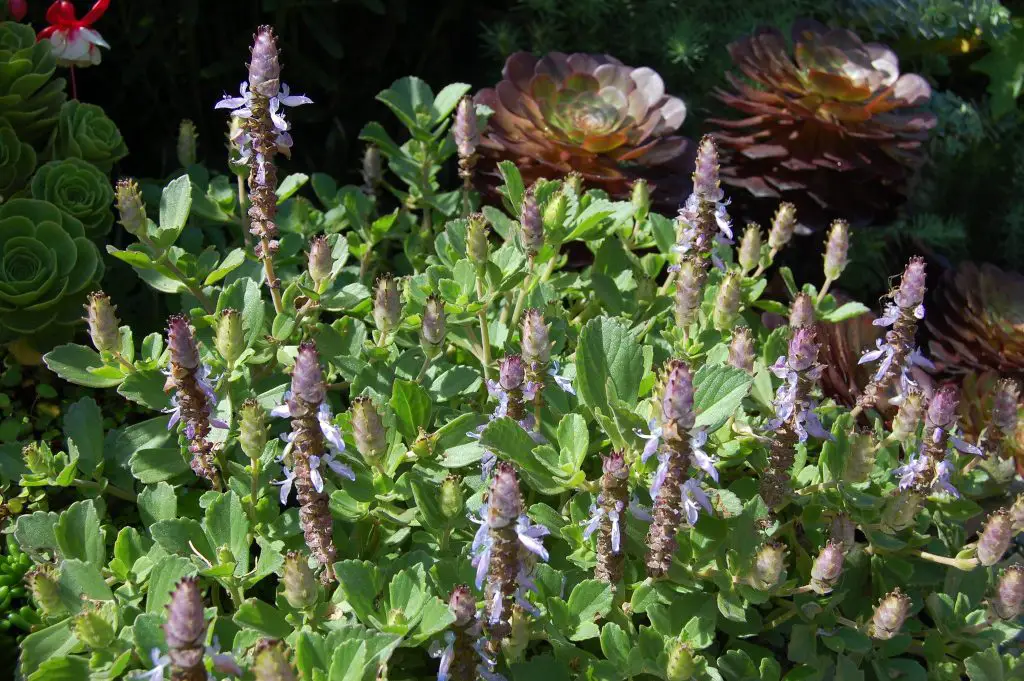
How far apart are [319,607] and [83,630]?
0.63 ft

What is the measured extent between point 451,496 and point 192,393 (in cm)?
25

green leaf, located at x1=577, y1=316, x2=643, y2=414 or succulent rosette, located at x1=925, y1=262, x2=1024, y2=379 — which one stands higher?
green leaf, located at x1=577, y1=316, x2=643, y2=414

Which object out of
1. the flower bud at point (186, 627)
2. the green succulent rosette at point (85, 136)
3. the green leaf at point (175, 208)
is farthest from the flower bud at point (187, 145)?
the flower bud at point (186, 627)

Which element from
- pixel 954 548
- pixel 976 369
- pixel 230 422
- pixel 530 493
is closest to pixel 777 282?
pixel 976 369

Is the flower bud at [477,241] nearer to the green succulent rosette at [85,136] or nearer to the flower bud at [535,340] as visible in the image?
the flower bud at [535,340]

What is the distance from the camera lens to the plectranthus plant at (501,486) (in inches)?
32.2

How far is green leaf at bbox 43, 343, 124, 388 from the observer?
1007 mm

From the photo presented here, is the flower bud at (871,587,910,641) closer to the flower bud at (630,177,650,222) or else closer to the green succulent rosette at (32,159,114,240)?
the flower bud at (630,177,650,222)

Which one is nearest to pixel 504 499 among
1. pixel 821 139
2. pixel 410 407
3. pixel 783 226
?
pixel 410 407

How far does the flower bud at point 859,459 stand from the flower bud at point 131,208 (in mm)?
744

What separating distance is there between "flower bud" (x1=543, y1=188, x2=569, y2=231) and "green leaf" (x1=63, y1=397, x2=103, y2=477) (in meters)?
0.53

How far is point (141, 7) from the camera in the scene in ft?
5.92

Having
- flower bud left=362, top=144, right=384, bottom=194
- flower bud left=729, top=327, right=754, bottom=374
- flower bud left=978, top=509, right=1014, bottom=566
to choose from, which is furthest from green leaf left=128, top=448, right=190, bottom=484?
flower bud left=978, top=509, right=1014, bottom=566

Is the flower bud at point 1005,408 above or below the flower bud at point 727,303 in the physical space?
below
